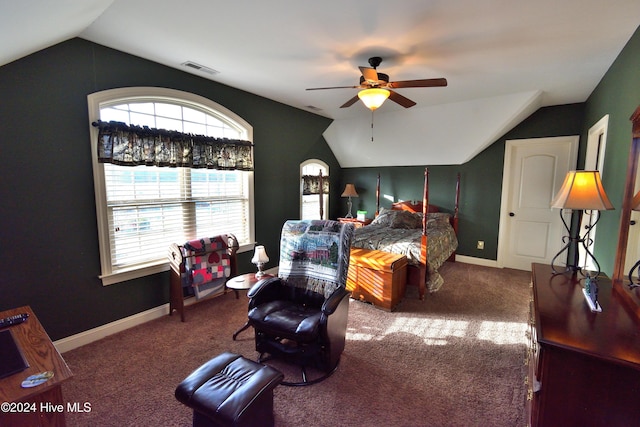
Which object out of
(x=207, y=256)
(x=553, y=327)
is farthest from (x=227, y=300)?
(x=553, y=327)

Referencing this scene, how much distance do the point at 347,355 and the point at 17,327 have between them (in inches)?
85.1

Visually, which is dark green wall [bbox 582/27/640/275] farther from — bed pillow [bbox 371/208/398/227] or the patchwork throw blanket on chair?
the patchwork throw blanket on chair

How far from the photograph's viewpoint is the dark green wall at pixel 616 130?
2.20 m

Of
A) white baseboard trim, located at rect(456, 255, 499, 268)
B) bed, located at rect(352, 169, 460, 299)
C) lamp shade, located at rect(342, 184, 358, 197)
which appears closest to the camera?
bed, located at rect(352, 169, 460, 299)

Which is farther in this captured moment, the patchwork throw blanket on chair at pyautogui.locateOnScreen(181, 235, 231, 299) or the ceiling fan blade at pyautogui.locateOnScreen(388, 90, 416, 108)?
the patchwork throw blanket on chair at pyautogui.locateOnScreen(181, 235, 231, 299)

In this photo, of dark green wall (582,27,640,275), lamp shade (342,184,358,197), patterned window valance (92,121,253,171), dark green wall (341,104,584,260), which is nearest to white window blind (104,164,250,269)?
patterned window valance (92,121,253,171)

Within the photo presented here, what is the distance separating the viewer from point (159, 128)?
2.98 meters

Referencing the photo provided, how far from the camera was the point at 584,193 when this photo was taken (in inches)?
73.6


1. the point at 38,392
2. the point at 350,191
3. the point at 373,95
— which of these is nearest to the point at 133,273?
the point at 38,392

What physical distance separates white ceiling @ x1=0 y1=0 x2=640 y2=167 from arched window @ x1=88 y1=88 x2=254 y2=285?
0.43 meters

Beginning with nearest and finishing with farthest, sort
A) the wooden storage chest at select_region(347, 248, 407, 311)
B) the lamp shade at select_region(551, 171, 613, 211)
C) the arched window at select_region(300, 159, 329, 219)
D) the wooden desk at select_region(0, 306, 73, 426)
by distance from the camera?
the wooden desk at select_region(0, 306, 73, 426)
the lamp shade at select_region(551, 171, 613, 211)
the wooden storage chest at select_region(347, 248, 407, 311)
the arched window at select_region(300, 159, 329, 219)

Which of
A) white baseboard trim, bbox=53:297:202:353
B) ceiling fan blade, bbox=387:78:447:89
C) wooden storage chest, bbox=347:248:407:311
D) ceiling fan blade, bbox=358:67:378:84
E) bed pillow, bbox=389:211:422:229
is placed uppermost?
ceiling fan blade, bbox=358:67:378:84

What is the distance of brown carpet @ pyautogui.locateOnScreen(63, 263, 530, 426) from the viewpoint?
185 cm

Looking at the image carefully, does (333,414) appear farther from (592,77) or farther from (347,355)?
(592,77)
